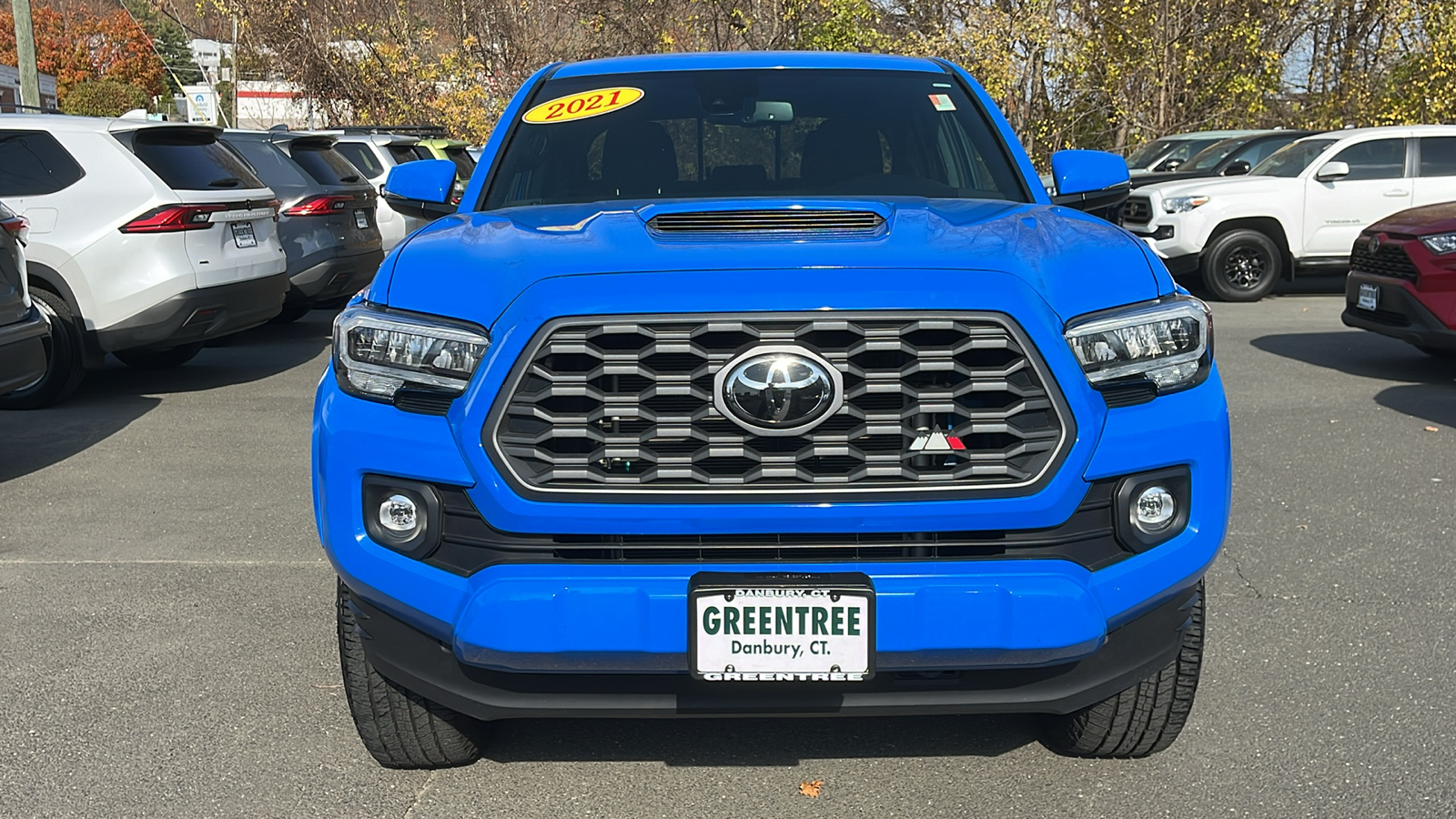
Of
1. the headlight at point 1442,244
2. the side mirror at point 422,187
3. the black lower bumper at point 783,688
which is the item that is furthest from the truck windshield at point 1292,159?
the black lower bumper at point 783,688

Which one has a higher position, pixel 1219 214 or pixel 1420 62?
pixel 1420 62

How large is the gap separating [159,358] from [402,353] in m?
8.47

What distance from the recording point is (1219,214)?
14727mm

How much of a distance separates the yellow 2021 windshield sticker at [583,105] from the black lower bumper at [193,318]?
5.13 metres

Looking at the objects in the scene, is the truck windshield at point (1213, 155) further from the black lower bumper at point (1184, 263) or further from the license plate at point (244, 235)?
the license plate at point (244, 235)

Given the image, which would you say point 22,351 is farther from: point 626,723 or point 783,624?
point 783,624

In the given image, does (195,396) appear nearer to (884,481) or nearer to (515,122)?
(515,122)

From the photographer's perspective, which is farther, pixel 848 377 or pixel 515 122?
pixel 515 122

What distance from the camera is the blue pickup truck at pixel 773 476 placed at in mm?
2850

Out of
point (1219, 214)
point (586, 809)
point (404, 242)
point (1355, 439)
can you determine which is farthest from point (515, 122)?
point (1219, 214)

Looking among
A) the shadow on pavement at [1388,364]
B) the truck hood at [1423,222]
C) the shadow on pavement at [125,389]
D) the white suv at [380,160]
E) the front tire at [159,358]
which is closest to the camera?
the shadow on pavement at [125,389]

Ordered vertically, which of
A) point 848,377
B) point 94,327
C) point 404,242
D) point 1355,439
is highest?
point 404,242

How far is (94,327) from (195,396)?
788 mm

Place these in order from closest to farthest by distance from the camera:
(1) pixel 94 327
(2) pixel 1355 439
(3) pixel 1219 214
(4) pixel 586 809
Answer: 1. (4) pixel 586 809
2. (2) pixel 1355 439
3. (1) pixel 94 327
4. (3) pixel 1219 214
